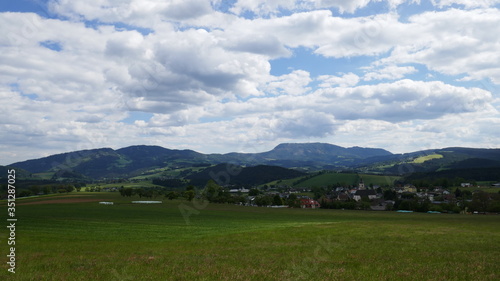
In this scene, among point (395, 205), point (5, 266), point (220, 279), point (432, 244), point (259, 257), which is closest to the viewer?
point (220, 279)

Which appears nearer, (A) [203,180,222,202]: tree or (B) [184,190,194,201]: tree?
(B) [184,190,194,201]: tree

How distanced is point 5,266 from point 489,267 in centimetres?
2667

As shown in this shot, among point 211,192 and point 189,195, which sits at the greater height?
point 211,192

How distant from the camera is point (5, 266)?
19141 millimetres

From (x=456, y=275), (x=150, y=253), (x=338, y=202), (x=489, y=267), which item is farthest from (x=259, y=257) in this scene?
(x=338, y=202)

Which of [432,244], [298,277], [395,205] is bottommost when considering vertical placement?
[395,205]

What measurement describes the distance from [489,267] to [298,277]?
10508mm

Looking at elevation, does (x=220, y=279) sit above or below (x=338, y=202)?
above

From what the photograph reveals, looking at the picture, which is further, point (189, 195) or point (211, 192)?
point (211, 192)

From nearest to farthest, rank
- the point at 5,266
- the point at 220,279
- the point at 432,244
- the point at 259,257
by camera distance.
Result: the point at 220,279 → the point at 5,266 → the point at 259,257 → the point at 432,244

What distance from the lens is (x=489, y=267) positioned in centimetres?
1758

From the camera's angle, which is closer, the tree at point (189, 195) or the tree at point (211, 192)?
the tree at point (189, 195)

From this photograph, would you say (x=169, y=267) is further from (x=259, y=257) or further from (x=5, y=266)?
(x=5, y=266)

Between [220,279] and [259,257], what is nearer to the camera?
[220,279]
